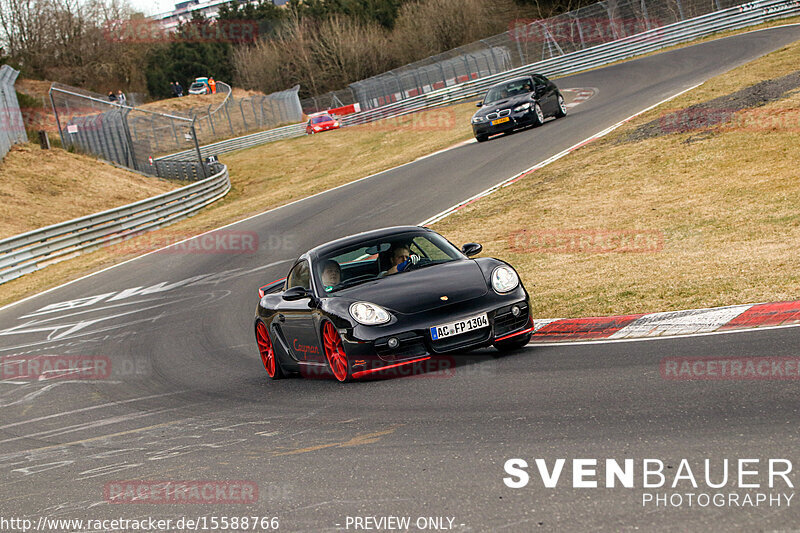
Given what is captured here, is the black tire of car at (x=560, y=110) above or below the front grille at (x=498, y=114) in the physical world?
below

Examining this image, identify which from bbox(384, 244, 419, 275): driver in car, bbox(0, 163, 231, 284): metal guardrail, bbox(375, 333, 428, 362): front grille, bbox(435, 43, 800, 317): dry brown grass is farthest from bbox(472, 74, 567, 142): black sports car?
bbox(375, 333, 428, 362): front grille

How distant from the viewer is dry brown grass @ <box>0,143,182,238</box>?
3150cm

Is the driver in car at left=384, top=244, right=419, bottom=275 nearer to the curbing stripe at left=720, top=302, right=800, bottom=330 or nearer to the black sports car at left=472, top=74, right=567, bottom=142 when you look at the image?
the curbing stripe at left=720, top=302, right=800, bottom=330

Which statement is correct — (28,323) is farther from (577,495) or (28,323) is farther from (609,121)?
(609,121)

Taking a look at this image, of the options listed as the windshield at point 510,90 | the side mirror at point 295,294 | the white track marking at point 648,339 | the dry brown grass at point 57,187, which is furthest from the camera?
the dry brown grass at point 57,187

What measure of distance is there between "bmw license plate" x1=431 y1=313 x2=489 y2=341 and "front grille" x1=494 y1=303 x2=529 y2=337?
0.15 metres

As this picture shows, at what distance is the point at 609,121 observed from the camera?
26.3m

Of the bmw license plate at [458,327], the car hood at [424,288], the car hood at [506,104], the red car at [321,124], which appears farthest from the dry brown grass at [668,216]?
the red car at [321,124]

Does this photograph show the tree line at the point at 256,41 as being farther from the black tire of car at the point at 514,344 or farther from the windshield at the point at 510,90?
the black tire of car at the point at 514,344

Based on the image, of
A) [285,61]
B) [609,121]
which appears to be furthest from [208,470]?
[285,61]

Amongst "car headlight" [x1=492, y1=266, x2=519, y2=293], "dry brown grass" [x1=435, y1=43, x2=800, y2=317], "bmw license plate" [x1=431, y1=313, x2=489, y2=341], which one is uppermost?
"car headlight" [x1=492, y1=266, x2=519, y2=293]

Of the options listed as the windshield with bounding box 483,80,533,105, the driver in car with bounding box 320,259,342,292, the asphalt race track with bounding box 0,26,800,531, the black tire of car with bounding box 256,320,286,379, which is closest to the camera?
the asphalt race track with bounding box 0,26,800,531

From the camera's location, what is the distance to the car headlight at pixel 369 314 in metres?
7.69

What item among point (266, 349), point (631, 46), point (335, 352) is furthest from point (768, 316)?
point (631, 46)
